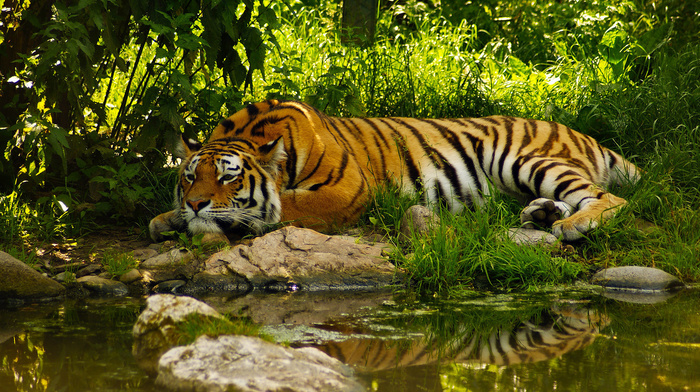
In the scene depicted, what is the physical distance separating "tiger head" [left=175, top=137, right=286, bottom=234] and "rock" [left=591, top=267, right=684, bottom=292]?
7.12 ft

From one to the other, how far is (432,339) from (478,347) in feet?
0.71

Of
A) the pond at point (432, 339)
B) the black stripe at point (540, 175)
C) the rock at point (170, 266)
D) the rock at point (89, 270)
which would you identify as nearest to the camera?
the pond at point (432, 339)

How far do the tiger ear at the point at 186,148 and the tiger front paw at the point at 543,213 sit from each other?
2.35m

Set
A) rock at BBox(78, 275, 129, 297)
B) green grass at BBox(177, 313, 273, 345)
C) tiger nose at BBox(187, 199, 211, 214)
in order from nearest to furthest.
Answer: green grass at BBox(177, 313, 273, 345)
rock at BBox(78, 275, 129, 297)
tiger nose at BBox(187, 199, 211, 214)

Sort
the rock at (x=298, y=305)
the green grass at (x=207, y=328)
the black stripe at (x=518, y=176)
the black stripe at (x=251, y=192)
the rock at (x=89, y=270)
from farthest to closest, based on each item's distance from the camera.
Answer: the black stripe at (x=518, y=176) → the black stripe at (x=251, y=192) → the rock at (x=89, y=270) → the rock at (x=298, y=305) → the green grass at (x=207, y=328)

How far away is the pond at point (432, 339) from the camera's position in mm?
2602

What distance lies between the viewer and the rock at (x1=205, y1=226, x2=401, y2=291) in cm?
417

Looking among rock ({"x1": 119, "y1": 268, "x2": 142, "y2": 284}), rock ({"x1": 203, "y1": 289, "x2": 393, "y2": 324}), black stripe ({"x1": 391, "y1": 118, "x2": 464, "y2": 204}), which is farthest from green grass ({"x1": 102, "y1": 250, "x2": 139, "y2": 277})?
black stripe ({"x1": 391, "y1": 118, "x2": 464, "y2": 204})

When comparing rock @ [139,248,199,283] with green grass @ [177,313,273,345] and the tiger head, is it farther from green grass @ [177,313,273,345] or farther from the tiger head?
green grass @ [177,313,273,345]

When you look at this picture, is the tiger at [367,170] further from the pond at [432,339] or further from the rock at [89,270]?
the pond at [432,339]

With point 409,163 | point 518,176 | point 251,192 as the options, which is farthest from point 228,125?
point 518,176

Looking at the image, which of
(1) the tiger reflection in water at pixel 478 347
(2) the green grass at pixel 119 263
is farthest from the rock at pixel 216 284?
(1) the tiger reflection in water at pixel 478 347

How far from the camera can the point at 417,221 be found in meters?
4.68

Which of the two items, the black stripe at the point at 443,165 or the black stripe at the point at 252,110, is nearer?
the black stripe at the point at 252,110
